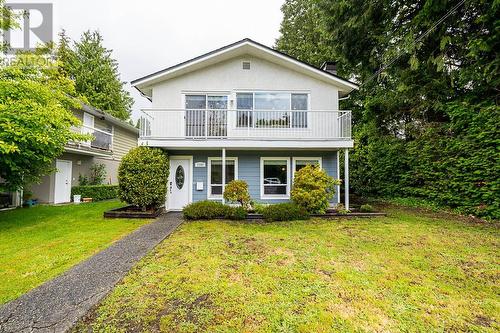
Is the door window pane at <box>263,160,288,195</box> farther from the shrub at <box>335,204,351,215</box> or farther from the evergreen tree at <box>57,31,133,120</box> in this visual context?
the evergreen tree at <box>57,31,133,120</box>

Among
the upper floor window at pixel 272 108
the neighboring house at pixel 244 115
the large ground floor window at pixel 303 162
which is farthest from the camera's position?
the large ground floor window at pixel 303 162

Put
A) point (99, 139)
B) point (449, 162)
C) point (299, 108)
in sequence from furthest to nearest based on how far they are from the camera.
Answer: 1. point (99, 139)
2. point (299, 108)
3. point (449, 162)

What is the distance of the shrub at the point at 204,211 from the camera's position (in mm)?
8344

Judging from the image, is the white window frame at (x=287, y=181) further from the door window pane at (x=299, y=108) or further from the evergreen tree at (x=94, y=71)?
the evergreen tree at (x=94, y=71)

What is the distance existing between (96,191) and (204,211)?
935 cm

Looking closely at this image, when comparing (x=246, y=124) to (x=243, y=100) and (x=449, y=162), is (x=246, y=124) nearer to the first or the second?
(x=243, y=100)

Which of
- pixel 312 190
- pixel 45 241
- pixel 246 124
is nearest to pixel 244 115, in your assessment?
pixel 246 124

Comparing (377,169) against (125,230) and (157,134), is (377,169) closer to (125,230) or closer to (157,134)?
(157,134)

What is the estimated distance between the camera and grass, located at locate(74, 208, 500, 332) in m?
2.69

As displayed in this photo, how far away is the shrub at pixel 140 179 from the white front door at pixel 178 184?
148 centimetres

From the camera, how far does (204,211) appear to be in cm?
838

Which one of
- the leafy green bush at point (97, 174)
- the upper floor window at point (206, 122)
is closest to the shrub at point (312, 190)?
the upper floor window at point (206, 122)
